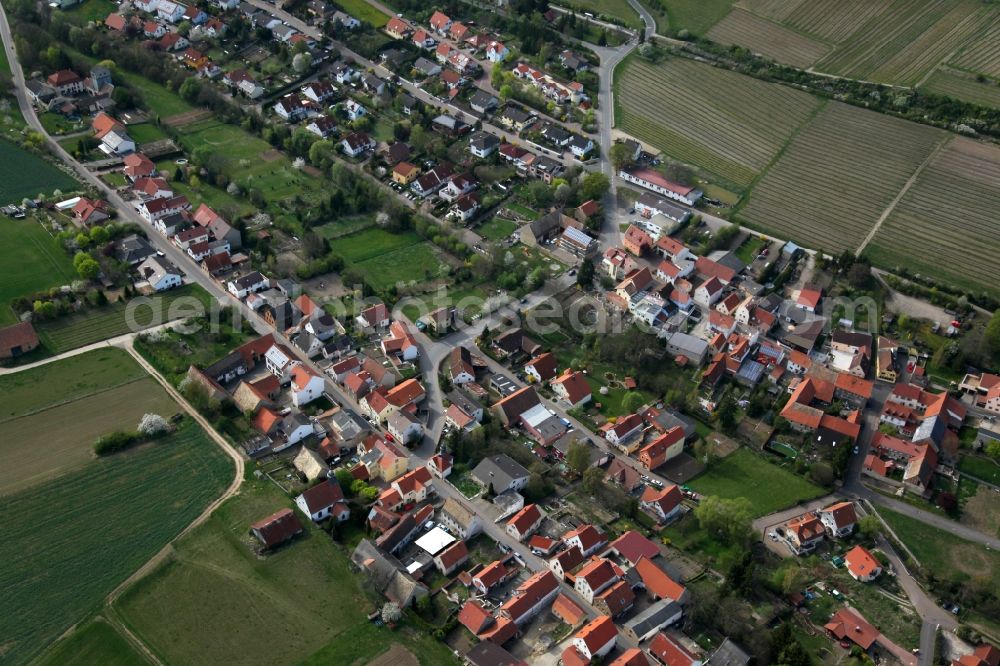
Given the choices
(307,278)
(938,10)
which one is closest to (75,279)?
(307,278)

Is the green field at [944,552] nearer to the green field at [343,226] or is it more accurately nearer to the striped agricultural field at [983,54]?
the green field at [343,226]

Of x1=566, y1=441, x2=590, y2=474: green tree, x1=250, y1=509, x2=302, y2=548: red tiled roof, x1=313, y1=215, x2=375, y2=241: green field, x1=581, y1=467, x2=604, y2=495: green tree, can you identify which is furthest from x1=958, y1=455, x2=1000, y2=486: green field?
x1=313, y1=215, x2=375, y2=241: green field

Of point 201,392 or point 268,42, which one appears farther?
point 268,42

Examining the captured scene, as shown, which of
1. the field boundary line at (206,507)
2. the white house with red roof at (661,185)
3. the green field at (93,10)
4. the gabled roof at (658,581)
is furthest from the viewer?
the green field at (93,10)

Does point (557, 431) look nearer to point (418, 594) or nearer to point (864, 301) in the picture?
point (418, 594)

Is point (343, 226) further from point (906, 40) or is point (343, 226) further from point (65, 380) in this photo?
Answer: point (906, 40)

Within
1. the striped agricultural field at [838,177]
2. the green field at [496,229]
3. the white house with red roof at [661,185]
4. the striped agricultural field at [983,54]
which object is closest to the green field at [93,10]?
the green field at [496,229]
